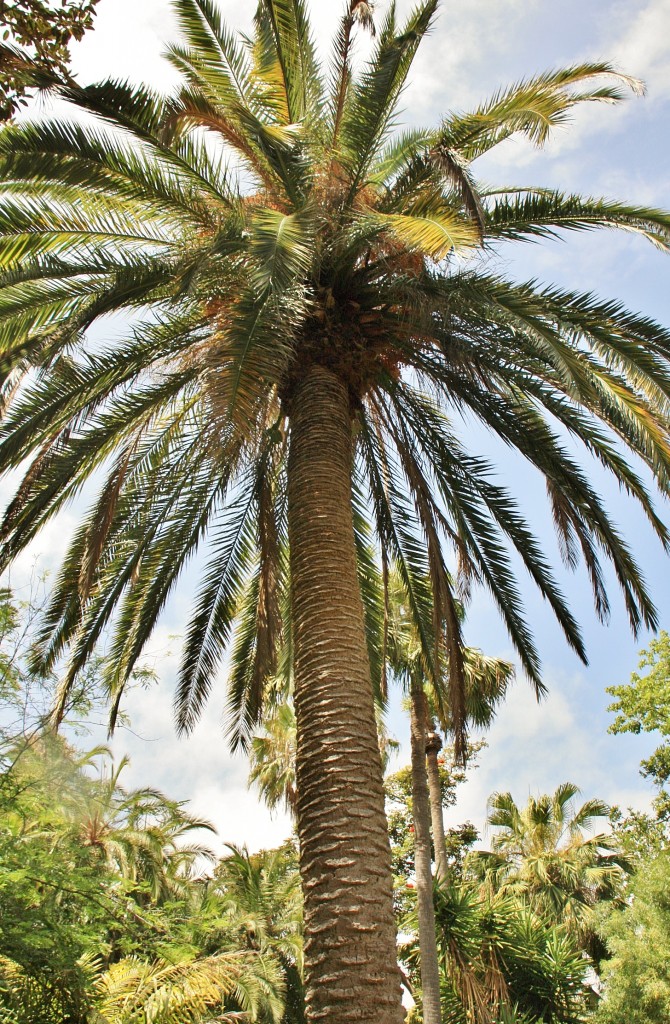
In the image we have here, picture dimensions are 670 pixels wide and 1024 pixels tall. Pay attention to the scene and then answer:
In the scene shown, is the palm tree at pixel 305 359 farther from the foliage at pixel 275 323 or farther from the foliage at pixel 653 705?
the foliage at pixel 653 705

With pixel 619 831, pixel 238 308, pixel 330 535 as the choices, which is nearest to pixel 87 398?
pixel 238 308

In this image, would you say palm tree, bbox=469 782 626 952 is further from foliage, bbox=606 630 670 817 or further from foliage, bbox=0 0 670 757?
foliage, bbox=0 0 670 757

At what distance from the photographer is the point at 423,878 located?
41.7 feet

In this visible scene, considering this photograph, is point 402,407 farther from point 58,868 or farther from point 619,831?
point 619,831

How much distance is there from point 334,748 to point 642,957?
52.2 ft

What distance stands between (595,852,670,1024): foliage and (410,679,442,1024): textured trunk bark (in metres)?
7.52

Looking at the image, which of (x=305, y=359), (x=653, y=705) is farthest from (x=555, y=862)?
(x=305, y=359)

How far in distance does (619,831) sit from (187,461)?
19.7 metres

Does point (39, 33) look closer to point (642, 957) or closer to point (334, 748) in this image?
point (334, 748)

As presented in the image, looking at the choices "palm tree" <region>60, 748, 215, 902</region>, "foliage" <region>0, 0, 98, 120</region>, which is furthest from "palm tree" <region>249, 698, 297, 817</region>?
"foliage" <region>0, 0, 98, 120</region>

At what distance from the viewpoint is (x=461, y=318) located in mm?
7730

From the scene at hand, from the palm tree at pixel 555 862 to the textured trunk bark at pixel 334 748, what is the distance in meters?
16.8

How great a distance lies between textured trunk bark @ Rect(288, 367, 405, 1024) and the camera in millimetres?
4793

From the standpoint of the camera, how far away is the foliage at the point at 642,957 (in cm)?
1712
